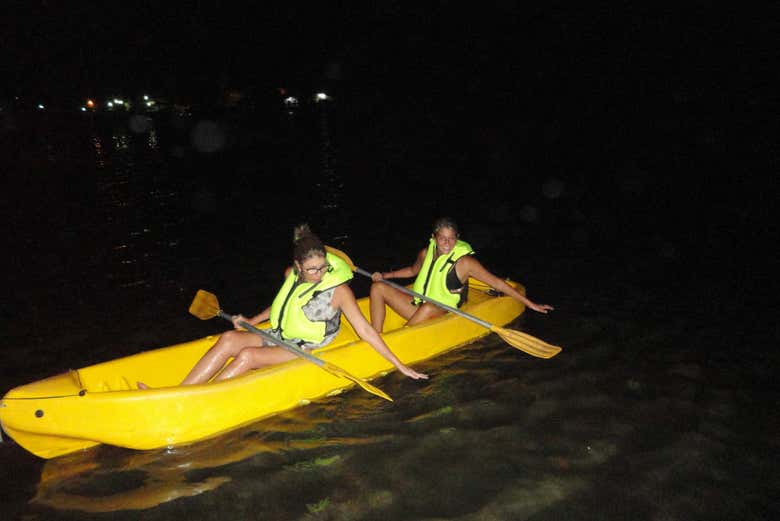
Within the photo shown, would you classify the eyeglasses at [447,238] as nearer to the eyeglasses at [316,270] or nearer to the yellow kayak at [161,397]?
the yellow kayak at [161,397]

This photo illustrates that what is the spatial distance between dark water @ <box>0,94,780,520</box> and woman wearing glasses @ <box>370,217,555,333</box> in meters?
0.58

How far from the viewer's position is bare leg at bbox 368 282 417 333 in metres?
5.79

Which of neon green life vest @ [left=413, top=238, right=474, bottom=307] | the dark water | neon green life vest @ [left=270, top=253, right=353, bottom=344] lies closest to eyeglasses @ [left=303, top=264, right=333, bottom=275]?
neon green life vest @ [left=270, top=253, right=353, bottom=344]

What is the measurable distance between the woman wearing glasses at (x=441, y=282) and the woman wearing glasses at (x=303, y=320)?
45.6 inches

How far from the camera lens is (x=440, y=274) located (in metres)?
5.60

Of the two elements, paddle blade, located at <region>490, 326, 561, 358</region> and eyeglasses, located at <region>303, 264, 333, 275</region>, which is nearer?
eyeglasses, located at <region>303, 264, 333, 275</region>

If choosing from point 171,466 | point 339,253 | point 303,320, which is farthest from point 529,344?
point 171,466

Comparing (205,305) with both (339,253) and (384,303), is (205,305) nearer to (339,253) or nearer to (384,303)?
(339,253)

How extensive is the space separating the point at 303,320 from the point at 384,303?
1484mm

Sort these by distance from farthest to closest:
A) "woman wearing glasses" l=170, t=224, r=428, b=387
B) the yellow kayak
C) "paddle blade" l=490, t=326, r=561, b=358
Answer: "paddle blade" l=490, t=326, r=561, b=358
"woman wearing glasses" l=170, t=224, r=428, b=387
the yellow kayak

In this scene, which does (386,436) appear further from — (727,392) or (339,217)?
(339,217)

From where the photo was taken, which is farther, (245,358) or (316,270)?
(245,358)

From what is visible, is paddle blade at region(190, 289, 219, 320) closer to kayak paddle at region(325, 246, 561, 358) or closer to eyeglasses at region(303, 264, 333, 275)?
kayak paddle at region(325, 246, 561, 358)

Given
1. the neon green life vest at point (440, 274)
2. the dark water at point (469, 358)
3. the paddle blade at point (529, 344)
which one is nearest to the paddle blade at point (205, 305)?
the dark water at point (469, 358)
